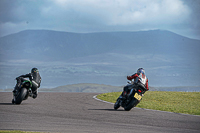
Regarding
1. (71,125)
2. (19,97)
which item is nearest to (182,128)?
(71,125)

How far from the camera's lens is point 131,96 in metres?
16.4

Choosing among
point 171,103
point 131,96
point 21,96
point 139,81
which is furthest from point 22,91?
point 171,103

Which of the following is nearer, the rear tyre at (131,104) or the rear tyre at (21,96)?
the rear tyre at (131,104)

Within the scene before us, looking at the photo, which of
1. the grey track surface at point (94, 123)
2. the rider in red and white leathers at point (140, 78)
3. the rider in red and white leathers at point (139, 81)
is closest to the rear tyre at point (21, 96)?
the grey track surface at point (94, 123)

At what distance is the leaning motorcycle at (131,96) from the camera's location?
53.1ft

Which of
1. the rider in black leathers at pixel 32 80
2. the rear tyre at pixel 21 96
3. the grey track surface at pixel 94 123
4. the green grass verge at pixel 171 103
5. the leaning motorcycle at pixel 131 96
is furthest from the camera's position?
the rider in black leathers at pixel 32 80

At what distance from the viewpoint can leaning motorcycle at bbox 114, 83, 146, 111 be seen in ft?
53.1

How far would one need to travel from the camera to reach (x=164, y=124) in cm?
1193

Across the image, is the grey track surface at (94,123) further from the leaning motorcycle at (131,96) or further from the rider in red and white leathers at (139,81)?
the rider in red and white leathers at (139,81)

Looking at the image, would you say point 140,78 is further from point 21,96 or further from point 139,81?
point 21,96

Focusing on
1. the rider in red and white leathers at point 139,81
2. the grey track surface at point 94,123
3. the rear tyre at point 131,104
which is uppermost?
the rider in red and white leathers at point 139,81

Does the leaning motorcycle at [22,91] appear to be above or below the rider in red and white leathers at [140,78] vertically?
below

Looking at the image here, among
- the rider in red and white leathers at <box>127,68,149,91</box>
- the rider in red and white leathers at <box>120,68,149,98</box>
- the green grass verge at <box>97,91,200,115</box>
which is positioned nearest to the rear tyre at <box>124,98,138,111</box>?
the rider in red and white leathers at <box>120,68,149,98</box>

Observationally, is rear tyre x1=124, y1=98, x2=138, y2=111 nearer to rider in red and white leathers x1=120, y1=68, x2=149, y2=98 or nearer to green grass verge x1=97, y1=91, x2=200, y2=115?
rider in red and white leathers x1=120, y1=68, x2=149, y2=98
